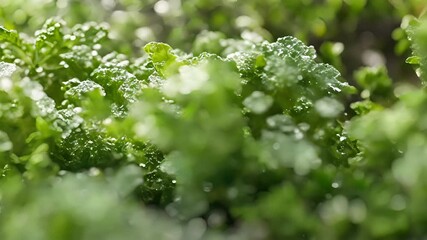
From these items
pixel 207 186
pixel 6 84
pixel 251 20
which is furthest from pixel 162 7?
pixel 207 186

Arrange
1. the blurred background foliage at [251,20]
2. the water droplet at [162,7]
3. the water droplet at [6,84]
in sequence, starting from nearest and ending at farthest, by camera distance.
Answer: the water droplet at [6,84] < the blurred background foliage at [251,20] < the water droplet at [162,7]

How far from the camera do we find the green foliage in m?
0.61

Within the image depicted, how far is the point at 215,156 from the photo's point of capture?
65 cm

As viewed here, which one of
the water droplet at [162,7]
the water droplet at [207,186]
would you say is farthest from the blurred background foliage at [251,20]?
the water droplet at [207,186]

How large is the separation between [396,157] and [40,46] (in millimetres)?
581

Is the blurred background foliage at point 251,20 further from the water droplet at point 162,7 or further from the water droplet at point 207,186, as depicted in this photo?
the water droplet at point 207,186

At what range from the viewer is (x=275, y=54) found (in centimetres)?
83

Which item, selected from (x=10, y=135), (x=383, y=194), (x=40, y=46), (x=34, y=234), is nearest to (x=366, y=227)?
(x=383, y=194)

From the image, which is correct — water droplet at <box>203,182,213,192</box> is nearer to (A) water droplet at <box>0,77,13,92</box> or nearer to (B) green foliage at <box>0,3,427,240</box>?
(B) green foliage at <box>0,3,427,240</box>

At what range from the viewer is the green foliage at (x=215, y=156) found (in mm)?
610

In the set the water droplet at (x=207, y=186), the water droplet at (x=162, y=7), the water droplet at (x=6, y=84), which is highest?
the water droplet at (x=162, y=7)

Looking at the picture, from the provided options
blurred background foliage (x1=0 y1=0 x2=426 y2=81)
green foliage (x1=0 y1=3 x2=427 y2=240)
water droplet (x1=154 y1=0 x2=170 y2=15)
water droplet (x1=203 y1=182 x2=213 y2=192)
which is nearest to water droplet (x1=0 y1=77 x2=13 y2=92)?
green foliage (x1=0 y1=3 x2=427 y2=240)

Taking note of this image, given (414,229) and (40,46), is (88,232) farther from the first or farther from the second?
(40,46)

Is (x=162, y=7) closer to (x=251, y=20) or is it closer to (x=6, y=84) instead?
(x=251, y=20)
